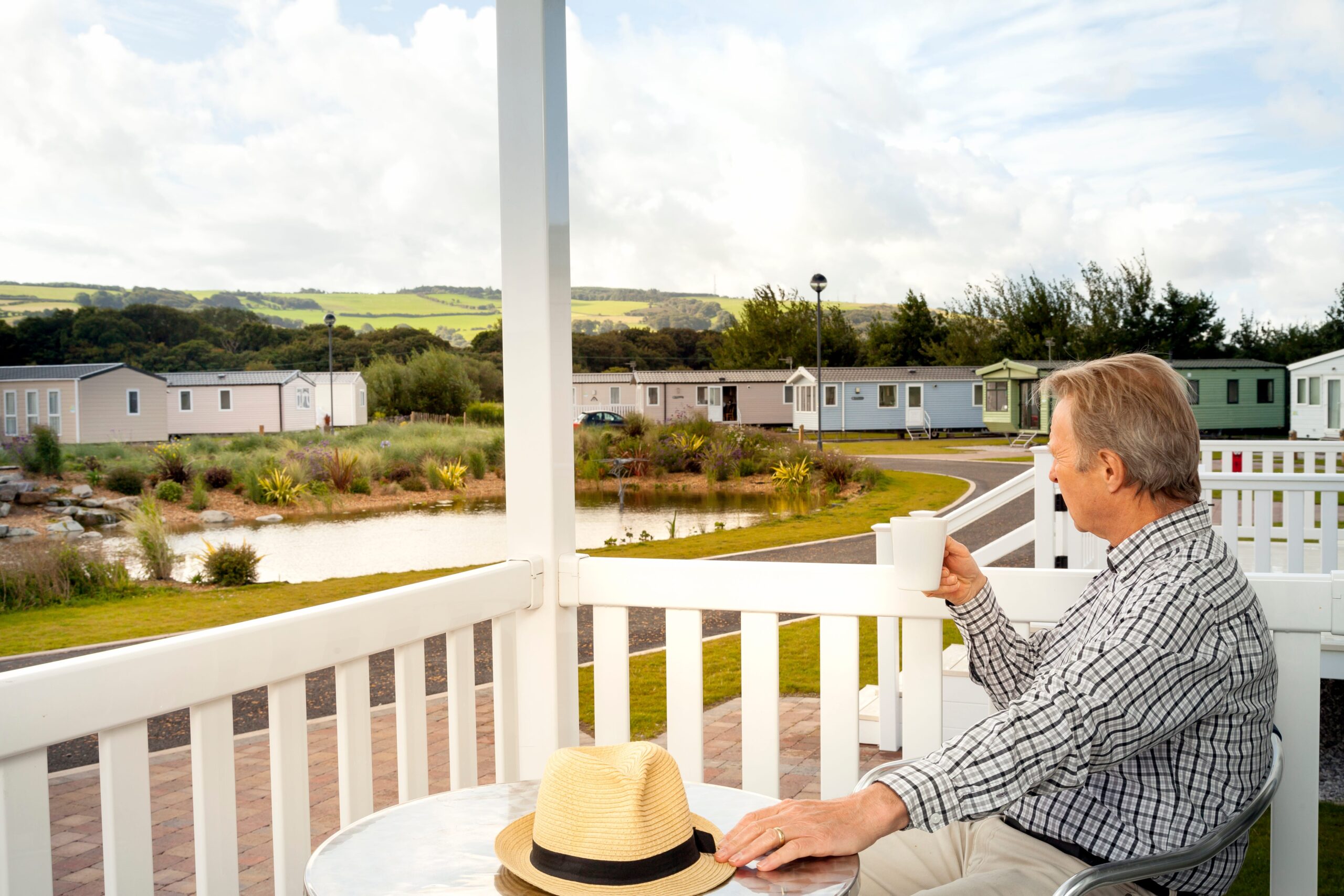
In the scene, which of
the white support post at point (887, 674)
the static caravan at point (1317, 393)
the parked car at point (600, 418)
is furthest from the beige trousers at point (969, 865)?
the static caravan at point (1317, 393)

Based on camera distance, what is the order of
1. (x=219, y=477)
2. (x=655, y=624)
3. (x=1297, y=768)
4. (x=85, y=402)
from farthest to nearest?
(x=655, y=624) → (x=219, y=477) → (x=85, y=402) → (x=1297, y=768)

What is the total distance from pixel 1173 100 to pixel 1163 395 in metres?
5.36

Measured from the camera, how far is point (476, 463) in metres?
2.40

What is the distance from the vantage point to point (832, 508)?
4422 mm

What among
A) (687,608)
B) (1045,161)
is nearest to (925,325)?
(1045,161)

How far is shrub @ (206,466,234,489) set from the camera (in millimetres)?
1715

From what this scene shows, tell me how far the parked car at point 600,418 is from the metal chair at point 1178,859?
2.55 m

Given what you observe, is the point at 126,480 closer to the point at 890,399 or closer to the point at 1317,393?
the point at 890,399

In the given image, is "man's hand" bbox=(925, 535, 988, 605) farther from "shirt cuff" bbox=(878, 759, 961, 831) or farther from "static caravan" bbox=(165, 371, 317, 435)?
"static caravan" bbox=(165, 371, 317, 435)

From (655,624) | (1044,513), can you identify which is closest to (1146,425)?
(1044,513)

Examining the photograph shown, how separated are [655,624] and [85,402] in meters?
4.18

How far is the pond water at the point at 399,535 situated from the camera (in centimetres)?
182

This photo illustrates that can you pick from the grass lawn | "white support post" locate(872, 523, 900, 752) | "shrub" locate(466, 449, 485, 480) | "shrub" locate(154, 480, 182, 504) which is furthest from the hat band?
"white support post" locate(872, 523, 900, 752)

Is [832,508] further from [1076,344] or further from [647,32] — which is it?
[647,32]
